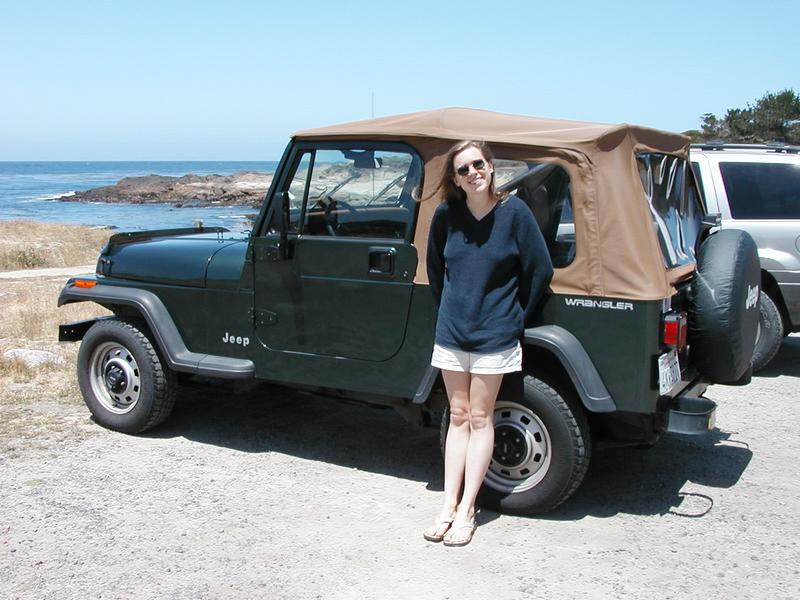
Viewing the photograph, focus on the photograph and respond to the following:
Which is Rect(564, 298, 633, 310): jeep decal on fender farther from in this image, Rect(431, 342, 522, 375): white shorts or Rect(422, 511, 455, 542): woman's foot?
Rect(422, 511, 455, 542): woman's foot

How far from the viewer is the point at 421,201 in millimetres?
4664

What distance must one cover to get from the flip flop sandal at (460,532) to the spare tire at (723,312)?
149cm

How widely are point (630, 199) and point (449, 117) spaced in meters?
1.10

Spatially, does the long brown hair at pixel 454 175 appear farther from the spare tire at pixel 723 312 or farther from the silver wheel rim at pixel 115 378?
the silver wheel rim at pixel 115 378

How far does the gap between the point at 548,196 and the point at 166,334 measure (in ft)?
8.70

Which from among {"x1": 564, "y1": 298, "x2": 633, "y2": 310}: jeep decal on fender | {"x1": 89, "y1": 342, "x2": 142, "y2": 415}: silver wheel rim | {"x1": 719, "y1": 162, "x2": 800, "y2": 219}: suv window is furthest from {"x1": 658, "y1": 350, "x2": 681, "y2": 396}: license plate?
{"x1": 719, "y1": 162, "x2": 800, "y2": 219}: suv window

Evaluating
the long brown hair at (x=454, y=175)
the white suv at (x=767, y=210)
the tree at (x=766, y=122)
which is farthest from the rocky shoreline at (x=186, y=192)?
the long brown hair at (x=454, y=175)

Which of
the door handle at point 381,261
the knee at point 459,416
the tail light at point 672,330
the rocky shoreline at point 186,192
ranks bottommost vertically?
the rocky shoreline at point 186,192

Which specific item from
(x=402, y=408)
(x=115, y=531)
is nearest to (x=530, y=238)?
(x=402, y=408)

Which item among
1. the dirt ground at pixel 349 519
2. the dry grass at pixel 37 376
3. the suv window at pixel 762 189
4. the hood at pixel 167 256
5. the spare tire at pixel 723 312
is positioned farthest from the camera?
the suv window at pixel 762 189

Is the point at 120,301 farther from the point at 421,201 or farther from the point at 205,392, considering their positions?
the point at 421,201

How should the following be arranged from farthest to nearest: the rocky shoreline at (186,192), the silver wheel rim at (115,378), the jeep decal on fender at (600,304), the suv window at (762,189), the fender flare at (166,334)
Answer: the rocky shoreline at (186,192), the suv window at (762,189), the silver wheel rim at (115,378), the fender flare at (166,334), the jeep decal on fender at (600,304)

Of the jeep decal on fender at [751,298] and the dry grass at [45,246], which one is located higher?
the jeep decal on fender at [751,298]

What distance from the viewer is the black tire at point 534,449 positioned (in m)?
4.36
